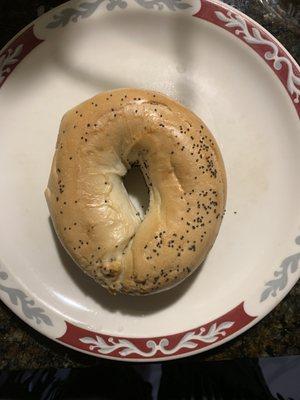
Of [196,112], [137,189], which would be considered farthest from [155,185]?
[196,112]

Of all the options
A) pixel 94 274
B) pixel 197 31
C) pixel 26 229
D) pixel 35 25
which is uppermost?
pixel 197 31

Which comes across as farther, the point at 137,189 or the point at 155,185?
the point at 137,189

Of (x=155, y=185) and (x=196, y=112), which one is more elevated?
(x=196, y=112)

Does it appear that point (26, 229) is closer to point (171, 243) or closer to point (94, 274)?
point (94, 274)

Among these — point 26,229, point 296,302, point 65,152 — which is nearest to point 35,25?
point 65,152

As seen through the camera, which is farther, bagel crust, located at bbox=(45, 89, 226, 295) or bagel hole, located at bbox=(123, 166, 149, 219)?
bagel hole, located at bbox=(123, 166, 149, 219)

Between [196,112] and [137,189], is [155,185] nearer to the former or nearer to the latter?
[137,189]
